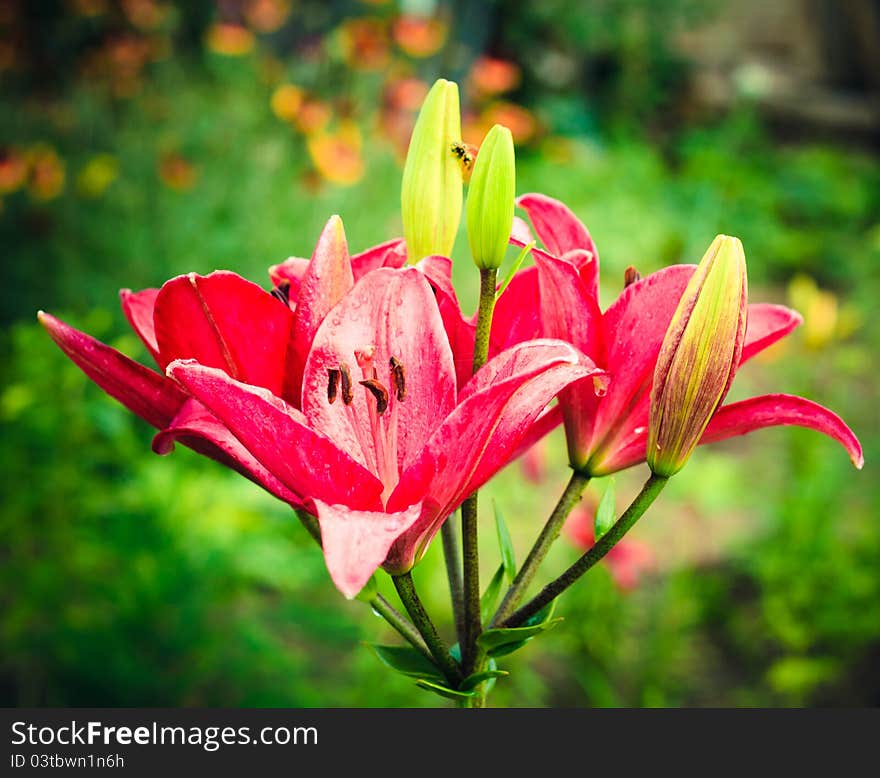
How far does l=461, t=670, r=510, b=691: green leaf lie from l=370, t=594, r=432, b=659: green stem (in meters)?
0.02

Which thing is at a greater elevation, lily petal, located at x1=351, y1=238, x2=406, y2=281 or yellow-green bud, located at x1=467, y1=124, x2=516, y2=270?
lily petal, located at x1=351, y1=238, x2=406, y2=281

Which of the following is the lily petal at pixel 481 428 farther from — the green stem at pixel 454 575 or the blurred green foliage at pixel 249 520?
the blurred green foliage at pixel 249 520

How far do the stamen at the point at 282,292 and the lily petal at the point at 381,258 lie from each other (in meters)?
0.04

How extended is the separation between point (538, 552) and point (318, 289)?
0.54 feet

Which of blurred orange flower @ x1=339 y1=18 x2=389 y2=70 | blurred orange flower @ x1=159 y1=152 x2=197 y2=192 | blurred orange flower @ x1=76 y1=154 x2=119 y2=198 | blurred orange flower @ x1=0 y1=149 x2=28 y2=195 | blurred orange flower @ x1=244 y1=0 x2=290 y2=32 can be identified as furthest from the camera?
blurred orange flower @ x1=244 y1=0 x2=290 y2=32

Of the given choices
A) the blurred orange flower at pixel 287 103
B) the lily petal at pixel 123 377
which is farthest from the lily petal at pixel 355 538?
the blurred orange flower at pixel 287 103

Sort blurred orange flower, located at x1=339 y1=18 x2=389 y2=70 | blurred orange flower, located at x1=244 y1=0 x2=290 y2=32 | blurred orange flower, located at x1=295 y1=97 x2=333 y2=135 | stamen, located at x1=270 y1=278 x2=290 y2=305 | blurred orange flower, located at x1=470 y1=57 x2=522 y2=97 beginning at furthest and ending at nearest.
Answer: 1. blurred orange flower, located at x1=470 y1=57 x2=522 y2=97
2. blurred orange flower, located at x1=244 y1=0 x2=290 y2=32
3. blurred orange flower, located at x1=339 y1=18 x2=389 y2=70
4. blurred orange flower, located at x1=295 y1=97 x2=333 y2=135
5. stamen, located at x1=270 y1=278 x2=290 y2=305

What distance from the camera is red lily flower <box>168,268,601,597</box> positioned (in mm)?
384

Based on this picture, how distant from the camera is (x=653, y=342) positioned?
46cm

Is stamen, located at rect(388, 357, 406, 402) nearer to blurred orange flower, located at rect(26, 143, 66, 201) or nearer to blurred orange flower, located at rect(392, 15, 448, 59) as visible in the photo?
blurred orange flower, located at rect(26, 143, 66, 201)

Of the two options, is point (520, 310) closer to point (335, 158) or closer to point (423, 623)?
point (423, 623)

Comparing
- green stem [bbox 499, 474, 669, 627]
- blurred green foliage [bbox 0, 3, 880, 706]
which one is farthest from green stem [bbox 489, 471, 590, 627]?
blurred green foliage [bbox 0, 3, 880, 706]

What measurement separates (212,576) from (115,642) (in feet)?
0.60

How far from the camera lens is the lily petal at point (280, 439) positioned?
383mm
